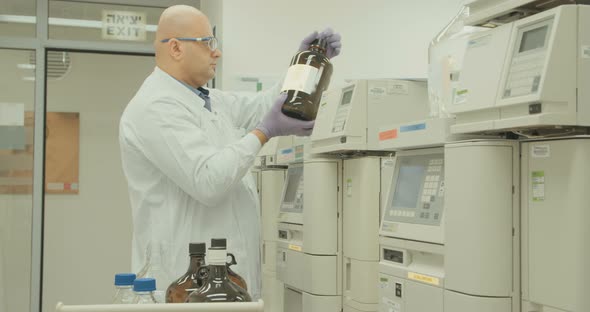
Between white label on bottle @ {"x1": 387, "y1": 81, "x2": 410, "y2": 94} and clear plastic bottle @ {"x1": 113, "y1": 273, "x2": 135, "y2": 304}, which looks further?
white label on bottle @ {"x1": 387, "y1": 81, "x2": 410, "y2": 94}

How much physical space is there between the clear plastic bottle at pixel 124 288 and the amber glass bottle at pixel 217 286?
6.4 inches

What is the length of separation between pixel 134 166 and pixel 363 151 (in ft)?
2.54

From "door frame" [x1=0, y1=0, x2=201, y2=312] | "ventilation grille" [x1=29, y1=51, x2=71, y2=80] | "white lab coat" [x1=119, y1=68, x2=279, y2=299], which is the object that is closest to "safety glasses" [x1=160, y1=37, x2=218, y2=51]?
"white lab coat" [x1=119, y1=68, x2=279, y2=299]

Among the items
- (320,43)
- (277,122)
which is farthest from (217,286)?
(320,43)

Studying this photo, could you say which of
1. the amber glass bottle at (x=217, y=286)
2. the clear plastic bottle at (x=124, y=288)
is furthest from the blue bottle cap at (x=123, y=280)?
the amber glass bottle at (x=217, y=286)

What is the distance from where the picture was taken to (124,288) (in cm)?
121

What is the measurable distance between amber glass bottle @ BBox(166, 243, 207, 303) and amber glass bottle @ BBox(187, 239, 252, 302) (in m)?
0.11

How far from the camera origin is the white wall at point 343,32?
4.21 meters

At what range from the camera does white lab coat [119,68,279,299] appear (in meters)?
2.03

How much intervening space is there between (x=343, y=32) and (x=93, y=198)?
8.75 feet

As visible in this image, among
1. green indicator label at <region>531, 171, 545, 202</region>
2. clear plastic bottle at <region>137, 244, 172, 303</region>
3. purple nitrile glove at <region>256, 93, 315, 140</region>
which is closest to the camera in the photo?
green indicator label at <region>531, 171, 545, 202</region>

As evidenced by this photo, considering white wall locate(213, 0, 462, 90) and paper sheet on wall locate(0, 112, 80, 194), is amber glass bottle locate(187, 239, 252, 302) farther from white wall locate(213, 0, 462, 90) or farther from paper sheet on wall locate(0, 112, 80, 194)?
paper sheet on wall locate(0, 112, 80, 194)

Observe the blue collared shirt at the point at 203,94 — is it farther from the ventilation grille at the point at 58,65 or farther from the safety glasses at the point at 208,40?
the ventilation grille at the point at 58,65

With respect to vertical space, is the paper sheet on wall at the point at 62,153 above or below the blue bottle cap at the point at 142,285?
above
